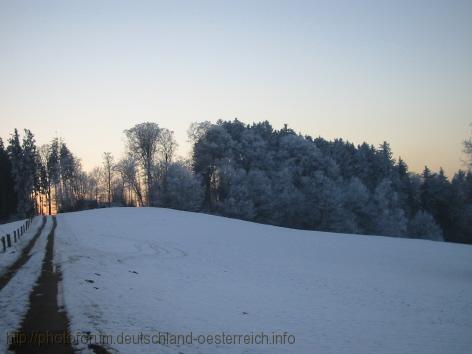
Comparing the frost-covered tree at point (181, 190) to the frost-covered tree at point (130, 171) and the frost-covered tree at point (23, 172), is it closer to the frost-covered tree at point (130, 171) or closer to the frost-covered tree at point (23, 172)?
the frost-covered tree at point (130, 171)

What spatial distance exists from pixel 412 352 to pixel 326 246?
2672 centimetres

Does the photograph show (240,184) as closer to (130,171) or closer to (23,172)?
(130,171)

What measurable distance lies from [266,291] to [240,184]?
53.0 m

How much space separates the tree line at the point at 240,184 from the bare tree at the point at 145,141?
0.21 metres

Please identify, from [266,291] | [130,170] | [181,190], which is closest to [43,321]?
[266,291]

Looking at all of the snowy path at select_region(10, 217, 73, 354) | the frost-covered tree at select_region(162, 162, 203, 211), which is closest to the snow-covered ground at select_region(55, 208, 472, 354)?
the snowy path at select_region(10, 217, 73, 354)

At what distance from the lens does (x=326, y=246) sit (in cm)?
3806

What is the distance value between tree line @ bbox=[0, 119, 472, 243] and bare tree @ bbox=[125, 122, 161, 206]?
21 cm

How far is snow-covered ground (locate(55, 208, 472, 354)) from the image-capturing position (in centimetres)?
1163

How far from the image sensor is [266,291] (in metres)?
18.7

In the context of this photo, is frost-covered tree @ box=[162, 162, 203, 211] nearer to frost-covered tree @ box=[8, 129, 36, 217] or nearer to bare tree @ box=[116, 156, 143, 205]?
bare tree @ box=[116, 156, 143, 205]

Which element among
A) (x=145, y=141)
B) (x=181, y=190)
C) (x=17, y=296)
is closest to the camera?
(x=17, y=296)

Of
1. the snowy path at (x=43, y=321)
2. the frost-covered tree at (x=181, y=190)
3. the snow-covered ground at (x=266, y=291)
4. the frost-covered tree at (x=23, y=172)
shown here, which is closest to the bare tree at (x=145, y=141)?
the frost-covered tree at (x=181, y=190)

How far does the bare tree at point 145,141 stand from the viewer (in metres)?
73.7
